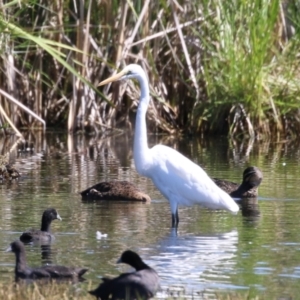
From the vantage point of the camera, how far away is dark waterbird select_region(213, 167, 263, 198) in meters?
13.9

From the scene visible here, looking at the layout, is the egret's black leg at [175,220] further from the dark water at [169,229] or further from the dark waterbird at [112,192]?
the dark waterbird at [112,192]

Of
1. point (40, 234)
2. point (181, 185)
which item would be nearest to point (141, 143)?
point (181, 185)

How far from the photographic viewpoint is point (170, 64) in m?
22.4

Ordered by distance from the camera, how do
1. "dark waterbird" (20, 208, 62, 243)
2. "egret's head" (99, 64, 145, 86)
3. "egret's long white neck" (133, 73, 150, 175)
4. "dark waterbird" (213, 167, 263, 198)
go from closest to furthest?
"dark waterbird" (20, 208, 62, 243), "egret's long white neck" (133, 73, 150, 175), "egret's head" (99, 64, 145, 86), "dark waterbird" (213, 167, 263, 198)

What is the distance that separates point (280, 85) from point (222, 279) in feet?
42.8

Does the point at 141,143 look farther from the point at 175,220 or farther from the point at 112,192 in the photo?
the point at 112,192

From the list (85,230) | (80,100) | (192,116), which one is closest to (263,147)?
(192,116)

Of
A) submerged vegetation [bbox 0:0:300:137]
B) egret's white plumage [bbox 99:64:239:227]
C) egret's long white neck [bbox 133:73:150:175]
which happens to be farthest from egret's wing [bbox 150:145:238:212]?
submerged vegetation [bbox 0:0:300:137]

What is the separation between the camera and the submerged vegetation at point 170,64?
20.7 m

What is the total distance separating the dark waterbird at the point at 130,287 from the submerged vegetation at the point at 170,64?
12.6 meters

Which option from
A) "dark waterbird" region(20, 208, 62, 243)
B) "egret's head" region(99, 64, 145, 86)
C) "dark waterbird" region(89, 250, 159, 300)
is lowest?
"dark waterbird" region(89, 250, 159, 300)

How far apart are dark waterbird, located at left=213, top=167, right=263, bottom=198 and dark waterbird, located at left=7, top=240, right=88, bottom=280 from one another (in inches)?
221

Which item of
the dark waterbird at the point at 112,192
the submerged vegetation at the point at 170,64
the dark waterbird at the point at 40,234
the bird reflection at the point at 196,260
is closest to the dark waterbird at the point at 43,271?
the bird reflection at the point at 196,260

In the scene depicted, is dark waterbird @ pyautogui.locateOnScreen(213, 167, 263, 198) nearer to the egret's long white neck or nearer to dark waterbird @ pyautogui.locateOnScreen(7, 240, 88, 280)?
the egret's long white neck
